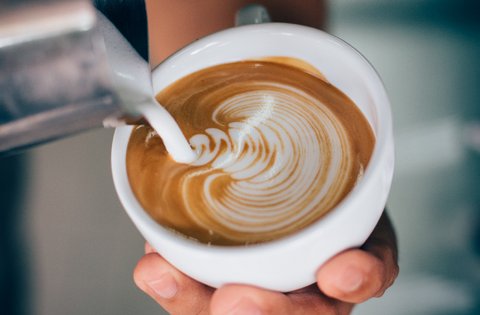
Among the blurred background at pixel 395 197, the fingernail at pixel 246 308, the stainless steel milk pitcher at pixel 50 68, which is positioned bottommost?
the blurred background at pixel 395 197

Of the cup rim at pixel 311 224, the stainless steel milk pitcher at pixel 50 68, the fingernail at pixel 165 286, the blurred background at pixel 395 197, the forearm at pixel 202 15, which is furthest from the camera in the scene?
the blurred background at pixel 395 197

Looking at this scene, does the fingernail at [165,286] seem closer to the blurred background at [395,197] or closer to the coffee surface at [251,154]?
the coffee surface at [251,154]

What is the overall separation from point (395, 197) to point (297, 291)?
0.81m

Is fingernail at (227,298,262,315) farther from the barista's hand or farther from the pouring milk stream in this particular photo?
the pouring milk stream

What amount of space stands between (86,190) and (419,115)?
81 cm

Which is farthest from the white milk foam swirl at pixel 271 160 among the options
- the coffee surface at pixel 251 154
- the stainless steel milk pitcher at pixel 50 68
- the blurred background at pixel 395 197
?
the blurred background at pixel 395 197

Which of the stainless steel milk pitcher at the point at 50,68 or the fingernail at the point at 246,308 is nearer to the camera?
the stainless steel milk pitcher at the point at 50,68

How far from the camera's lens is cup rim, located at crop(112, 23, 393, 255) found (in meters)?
0.45

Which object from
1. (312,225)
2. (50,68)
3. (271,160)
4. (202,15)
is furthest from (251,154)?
(202,15)

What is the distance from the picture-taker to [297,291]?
23.0 inches

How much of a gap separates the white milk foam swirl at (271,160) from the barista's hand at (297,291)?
0.18 feet

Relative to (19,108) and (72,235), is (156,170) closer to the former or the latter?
(19,108)

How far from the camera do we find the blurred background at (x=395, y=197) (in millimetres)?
1172

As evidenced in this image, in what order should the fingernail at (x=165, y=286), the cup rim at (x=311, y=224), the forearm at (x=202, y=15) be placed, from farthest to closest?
1. the forearm at (x=202, y=15)
2. the fingernail at (x=165, y=286)
3. the cup rim at (x=311, y=224)
